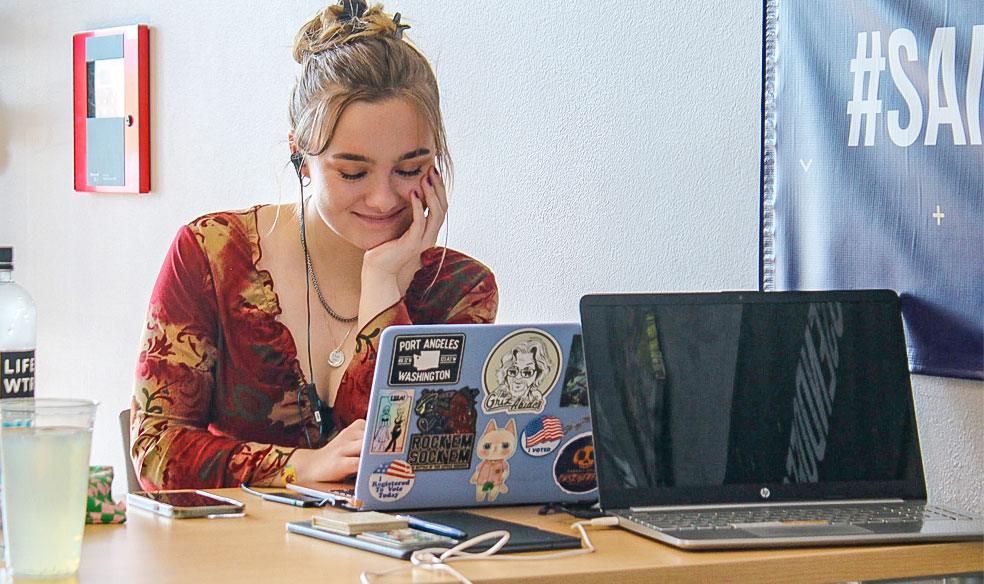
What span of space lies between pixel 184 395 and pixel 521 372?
24.2 inches

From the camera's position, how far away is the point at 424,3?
2.74m

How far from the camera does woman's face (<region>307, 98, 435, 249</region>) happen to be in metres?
1.92

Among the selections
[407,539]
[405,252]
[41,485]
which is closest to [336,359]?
[405,252]

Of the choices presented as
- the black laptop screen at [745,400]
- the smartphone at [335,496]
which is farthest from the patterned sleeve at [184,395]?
the black laptop screen at [745,400]

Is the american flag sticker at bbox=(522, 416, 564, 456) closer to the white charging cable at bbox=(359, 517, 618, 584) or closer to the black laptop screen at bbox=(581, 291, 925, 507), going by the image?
the black laptop screen at bbox=(581, 291, 925, 507)

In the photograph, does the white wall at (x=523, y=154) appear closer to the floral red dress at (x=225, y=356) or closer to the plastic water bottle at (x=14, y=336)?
the floral red dress at (x=225, y=356)

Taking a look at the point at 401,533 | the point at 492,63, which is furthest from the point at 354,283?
the point at 401,533

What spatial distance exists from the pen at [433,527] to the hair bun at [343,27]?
940mm

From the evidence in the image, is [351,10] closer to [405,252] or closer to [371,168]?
[371,168]

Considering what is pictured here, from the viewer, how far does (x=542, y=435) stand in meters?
1.47

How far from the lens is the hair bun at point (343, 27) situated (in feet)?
6.53

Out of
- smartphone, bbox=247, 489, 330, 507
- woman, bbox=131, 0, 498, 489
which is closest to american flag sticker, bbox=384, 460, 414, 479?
smartphone, bbox=247, 489, 330, 507

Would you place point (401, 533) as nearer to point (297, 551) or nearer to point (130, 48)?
point (297, 551)

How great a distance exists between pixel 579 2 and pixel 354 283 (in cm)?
71
